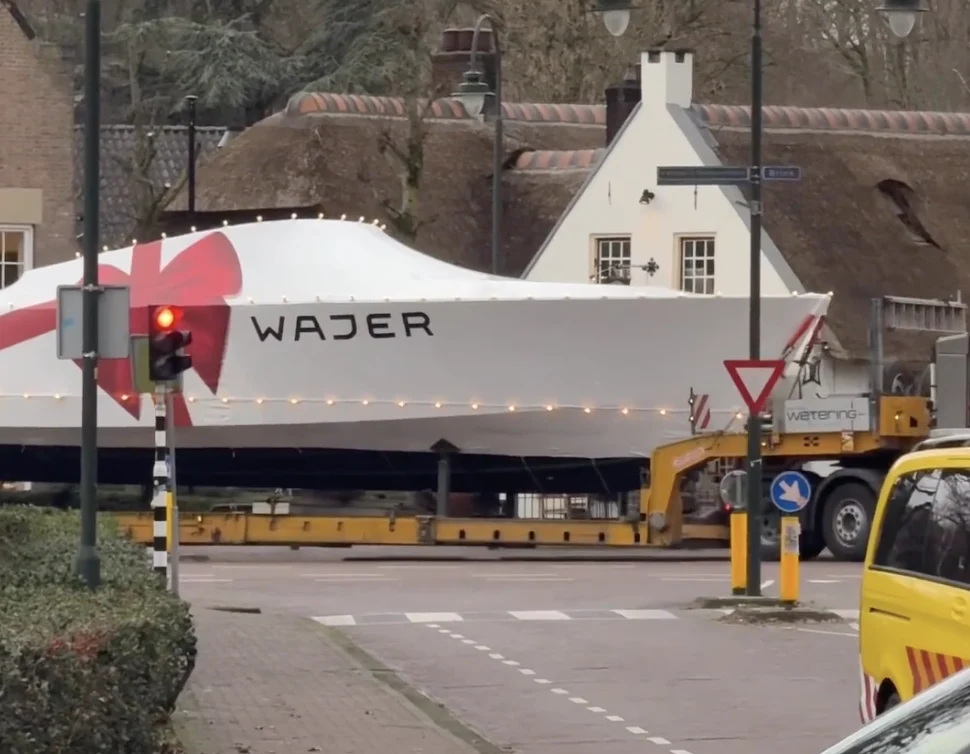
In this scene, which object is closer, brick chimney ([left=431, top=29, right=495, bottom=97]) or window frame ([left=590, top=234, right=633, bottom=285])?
window frame ([left=590, top=234, right=633, bottom=285])

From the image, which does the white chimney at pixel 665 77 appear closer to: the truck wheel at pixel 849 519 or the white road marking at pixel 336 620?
the truck wheel at pixel 849 519

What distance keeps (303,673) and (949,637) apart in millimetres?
7149

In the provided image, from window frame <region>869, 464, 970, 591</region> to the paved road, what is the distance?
6.60 ft

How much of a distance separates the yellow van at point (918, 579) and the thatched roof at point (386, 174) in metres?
29.1

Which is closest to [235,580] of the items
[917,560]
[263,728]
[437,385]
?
[437,385]

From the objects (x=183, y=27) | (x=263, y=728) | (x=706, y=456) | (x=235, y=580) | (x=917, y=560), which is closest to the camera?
(x=917, y=560)

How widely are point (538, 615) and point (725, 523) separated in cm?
939

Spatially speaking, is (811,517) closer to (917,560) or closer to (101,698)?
(917,560)

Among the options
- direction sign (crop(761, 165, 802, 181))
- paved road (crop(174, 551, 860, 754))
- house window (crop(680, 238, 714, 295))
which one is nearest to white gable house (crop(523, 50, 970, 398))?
house window (crop(680, 238, 714, 295))

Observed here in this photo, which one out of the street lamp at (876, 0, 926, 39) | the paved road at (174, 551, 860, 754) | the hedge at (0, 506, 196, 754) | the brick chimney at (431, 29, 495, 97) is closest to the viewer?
the hedge at (0, 506, 196, 754)

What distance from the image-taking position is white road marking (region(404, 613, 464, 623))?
67.3 ft

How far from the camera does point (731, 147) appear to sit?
42062mm

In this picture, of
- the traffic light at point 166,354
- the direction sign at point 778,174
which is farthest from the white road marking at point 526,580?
the traffic light at point 166,354

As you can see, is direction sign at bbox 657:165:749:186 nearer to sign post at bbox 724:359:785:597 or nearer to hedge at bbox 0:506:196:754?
sign post at bbox 724:359:785:597
